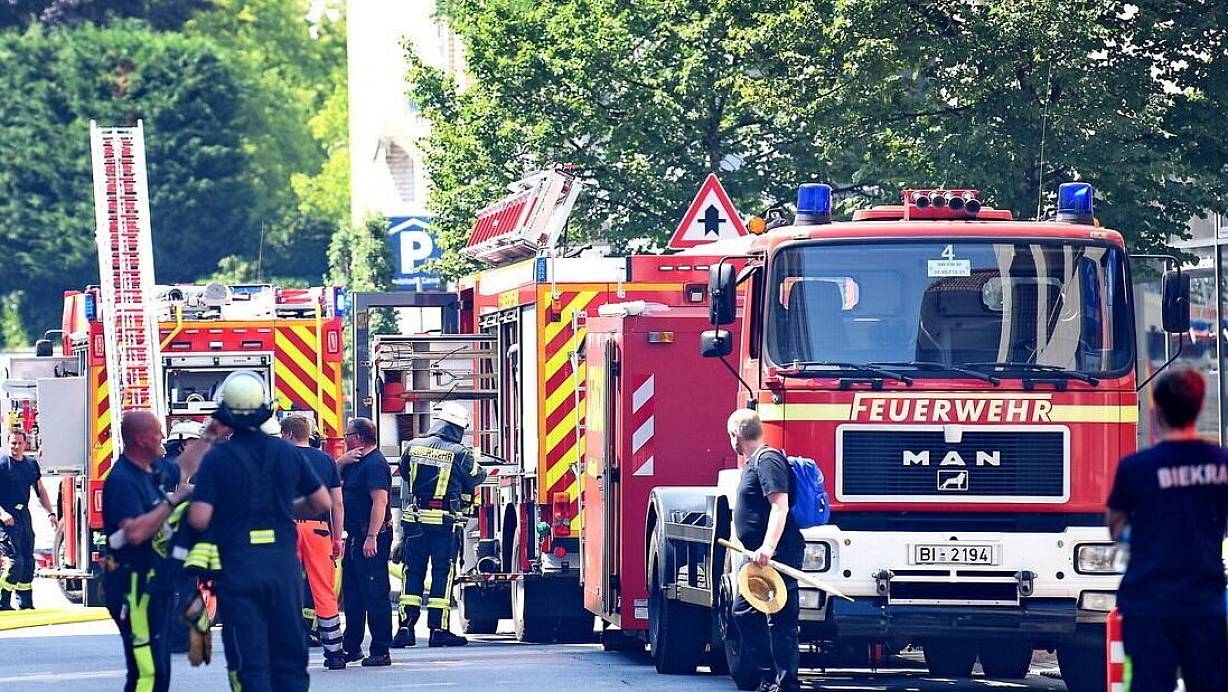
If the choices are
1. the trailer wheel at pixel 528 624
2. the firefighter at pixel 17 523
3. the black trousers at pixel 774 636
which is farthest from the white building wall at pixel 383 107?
the black trousers at pixel 774 636

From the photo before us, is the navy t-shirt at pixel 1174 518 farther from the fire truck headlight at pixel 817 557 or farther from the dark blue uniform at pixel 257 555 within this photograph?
the fire truck headlight at pixel 817 557

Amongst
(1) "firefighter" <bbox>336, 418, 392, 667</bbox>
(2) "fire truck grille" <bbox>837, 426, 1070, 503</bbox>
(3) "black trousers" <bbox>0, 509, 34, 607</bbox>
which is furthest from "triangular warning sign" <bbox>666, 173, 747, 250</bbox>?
(3) "black trousers" <bbox>0, 509, 34, 607</bbox>

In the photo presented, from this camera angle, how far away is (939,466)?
13289 mm

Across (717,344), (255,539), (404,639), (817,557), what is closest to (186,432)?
(404,639)

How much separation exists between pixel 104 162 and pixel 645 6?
7.70m

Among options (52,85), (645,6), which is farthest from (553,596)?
(52,85)

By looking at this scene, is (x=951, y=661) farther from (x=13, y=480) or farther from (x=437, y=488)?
(x=13, y=480)

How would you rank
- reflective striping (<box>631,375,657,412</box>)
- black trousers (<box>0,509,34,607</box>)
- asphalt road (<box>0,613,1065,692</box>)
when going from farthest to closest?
black trousers (<box>0,509,34,607</box>)
reflective striping (<box>631,375,657,412</box>)
asphalt road (<box>0,613,1065,692</box>)

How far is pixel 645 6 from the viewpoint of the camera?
2784 cm

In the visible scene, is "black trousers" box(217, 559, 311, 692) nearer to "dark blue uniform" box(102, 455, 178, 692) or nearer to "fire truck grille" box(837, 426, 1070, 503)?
"dark blue uniform" box(102, 455, 178, 692)

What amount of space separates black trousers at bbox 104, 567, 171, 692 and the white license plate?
403 cm

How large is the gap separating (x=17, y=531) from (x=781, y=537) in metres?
11.4

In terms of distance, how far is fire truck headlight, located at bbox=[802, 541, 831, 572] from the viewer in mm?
13164

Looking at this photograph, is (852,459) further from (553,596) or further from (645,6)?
(645,6)
